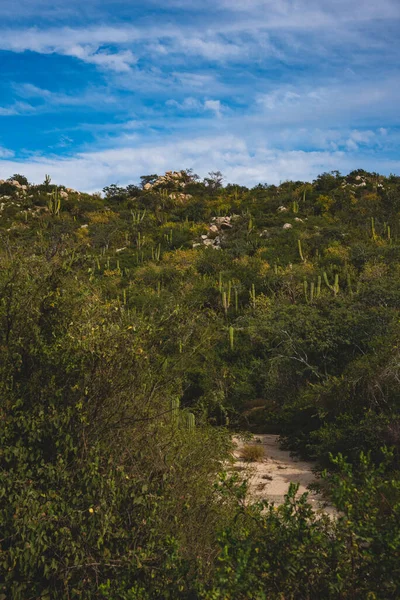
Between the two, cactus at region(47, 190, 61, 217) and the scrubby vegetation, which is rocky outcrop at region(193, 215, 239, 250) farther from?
the scrubby vegetation

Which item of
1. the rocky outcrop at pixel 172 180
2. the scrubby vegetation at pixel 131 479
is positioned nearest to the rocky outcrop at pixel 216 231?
the rocky outcrop at pixel 172 180

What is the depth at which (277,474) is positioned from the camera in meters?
9.02

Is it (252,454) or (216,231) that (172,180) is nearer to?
(216,231)

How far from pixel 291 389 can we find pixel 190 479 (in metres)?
9.10

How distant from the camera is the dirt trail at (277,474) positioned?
7656 millimetres

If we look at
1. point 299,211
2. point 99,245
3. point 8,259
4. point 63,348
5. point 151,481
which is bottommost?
point 151,481

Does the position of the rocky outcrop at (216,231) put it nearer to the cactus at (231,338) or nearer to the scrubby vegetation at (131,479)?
the cactus at (231,338)

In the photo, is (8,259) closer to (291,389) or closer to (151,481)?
(151,481)

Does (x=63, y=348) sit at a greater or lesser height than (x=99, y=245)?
lesser

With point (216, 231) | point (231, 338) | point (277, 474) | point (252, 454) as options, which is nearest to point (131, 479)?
point (277, 474)

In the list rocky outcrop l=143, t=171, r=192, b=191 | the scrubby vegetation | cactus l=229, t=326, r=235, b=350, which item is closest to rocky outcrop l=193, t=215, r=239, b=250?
cactus l=229, t=326, r=235, b=350

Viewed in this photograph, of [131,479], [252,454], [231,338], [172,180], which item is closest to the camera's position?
[131,479]

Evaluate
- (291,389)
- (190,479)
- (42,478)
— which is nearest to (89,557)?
(42,478)

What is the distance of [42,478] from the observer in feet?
12.9
